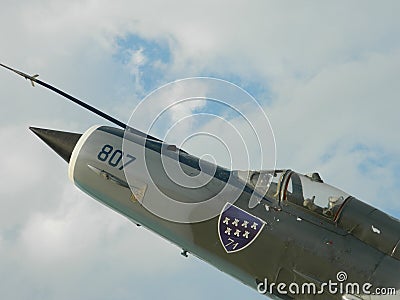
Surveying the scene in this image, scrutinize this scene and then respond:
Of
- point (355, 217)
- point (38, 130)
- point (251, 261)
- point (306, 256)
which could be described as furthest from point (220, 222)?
point (38, 130)

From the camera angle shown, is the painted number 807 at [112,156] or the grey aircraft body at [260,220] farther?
the painted number 807 at [112,156]

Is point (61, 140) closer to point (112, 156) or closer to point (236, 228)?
point (112, 156)

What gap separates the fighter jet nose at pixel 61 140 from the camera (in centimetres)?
1705

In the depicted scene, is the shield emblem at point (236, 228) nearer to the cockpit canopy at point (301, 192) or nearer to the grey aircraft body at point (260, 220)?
the grey aircraft body at point (260, 220)

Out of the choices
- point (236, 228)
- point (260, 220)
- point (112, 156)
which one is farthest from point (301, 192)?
point (112, 156)

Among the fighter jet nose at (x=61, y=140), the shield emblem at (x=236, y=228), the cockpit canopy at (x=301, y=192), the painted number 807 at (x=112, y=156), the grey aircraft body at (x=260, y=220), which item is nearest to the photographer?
the grey aircraft body at (x=260, y=220)

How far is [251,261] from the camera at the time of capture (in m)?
14.6

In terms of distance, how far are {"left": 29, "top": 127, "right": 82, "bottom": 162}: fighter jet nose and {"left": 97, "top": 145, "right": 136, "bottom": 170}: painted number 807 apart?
3.73ft

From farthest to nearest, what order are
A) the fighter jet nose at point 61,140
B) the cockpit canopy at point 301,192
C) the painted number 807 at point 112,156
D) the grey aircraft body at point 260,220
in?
the fighter jet nose at point 61,140, the painted number 807 at point 112,156, the cockpit canopy at point 301,192, the grey aircraft body at point 260,220

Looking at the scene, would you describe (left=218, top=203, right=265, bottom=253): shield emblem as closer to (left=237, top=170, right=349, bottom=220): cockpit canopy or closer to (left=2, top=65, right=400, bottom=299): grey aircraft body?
(left=2, top=65, right=400, bottom=299): grey aircraft body

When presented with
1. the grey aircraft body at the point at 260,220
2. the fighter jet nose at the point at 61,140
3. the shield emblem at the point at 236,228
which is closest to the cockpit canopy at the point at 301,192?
the grey aircraft body at the point at 260,220

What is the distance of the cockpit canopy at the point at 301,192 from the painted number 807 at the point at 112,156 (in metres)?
3.36

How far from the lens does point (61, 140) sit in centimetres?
1739

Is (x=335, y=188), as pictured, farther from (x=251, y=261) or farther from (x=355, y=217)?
(x=251, y=261)
